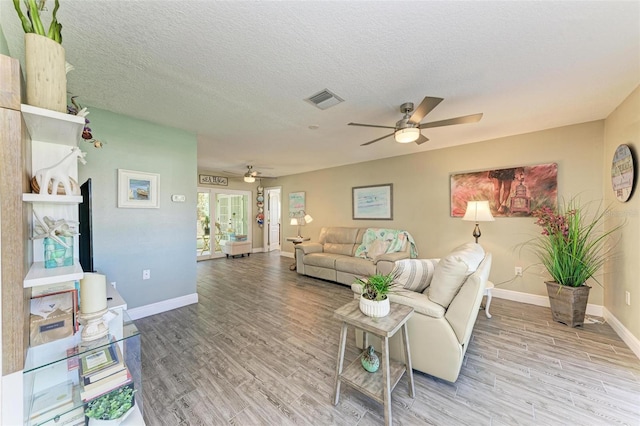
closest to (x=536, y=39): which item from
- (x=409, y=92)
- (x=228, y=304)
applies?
(x=409, y=92)

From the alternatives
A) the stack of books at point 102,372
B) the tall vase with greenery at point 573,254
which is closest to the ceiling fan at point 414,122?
the tall vase with greenery at point 573,254

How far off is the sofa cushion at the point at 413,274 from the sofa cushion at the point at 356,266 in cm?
181

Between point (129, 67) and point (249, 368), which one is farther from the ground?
point (129, 67)

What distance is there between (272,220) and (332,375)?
657 centimetres

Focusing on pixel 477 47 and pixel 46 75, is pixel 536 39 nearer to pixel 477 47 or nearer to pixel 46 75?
pixel 477 47

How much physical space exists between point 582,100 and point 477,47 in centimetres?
180

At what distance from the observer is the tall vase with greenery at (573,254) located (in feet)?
8.64

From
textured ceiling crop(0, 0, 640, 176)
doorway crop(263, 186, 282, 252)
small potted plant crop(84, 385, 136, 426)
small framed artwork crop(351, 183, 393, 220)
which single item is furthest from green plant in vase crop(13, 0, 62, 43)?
doorway crop(263, 186, 282, 252)

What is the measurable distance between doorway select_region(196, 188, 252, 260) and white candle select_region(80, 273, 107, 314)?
5.56 meters

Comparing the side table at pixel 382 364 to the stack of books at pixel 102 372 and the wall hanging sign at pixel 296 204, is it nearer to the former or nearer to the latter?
the stack of books at pixel 102 372

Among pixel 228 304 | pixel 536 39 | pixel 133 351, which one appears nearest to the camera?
pixel 133 351

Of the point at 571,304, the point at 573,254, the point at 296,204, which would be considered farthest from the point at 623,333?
the point at 296,204

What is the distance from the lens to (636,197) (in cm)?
223

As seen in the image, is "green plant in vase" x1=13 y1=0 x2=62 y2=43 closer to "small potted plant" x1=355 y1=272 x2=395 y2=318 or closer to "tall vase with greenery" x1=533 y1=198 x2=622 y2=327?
"small potted plant" x1=355 y1=272 x2=395 y2=318
